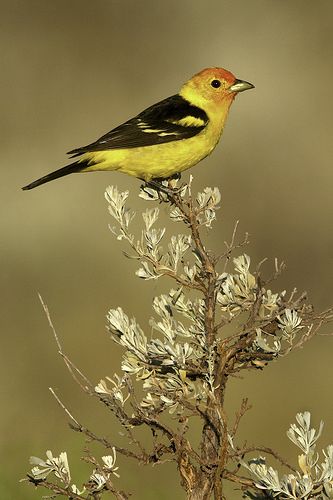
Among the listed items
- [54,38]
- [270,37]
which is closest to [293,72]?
[270,37]

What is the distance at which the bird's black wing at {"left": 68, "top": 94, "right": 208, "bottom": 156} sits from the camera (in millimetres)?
6473

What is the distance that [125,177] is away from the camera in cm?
1305

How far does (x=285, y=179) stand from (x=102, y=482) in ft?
32.0

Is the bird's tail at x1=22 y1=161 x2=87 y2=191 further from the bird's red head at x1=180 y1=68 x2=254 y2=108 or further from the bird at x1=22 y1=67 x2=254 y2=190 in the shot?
the bird's red head at x1=180 y1=68 x2=254 y2=108

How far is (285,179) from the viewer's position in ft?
43.1

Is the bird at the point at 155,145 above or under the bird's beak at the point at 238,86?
under

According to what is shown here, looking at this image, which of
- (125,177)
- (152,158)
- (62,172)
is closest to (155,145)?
(152,158)

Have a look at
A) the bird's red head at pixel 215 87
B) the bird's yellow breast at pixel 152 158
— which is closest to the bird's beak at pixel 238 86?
the bird's red head at pixel 215 87

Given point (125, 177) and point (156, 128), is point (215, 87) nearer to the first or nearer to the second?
point (156, 128)

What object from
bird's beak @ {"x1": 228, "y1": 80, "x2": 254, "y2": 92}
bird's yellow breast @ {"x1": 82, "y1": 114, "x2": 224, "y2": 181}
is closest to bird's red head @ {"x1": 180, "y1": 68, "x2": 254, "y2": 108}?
bird's beak @ {"x1": 228, "y1": 80, "x2": 254, "y2": 92}

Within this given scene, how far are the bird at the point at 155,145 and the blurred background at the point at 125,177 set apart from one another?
2303 mm

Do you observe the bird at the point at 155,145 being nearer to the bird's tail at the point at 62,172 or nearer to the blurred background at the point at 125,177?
the bird's tail at the point at 62,172

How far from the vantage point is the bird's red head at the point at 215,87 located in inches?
279

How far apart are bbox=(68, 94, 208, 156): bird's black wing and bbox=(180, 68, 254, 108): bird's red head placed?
0.16 metres
